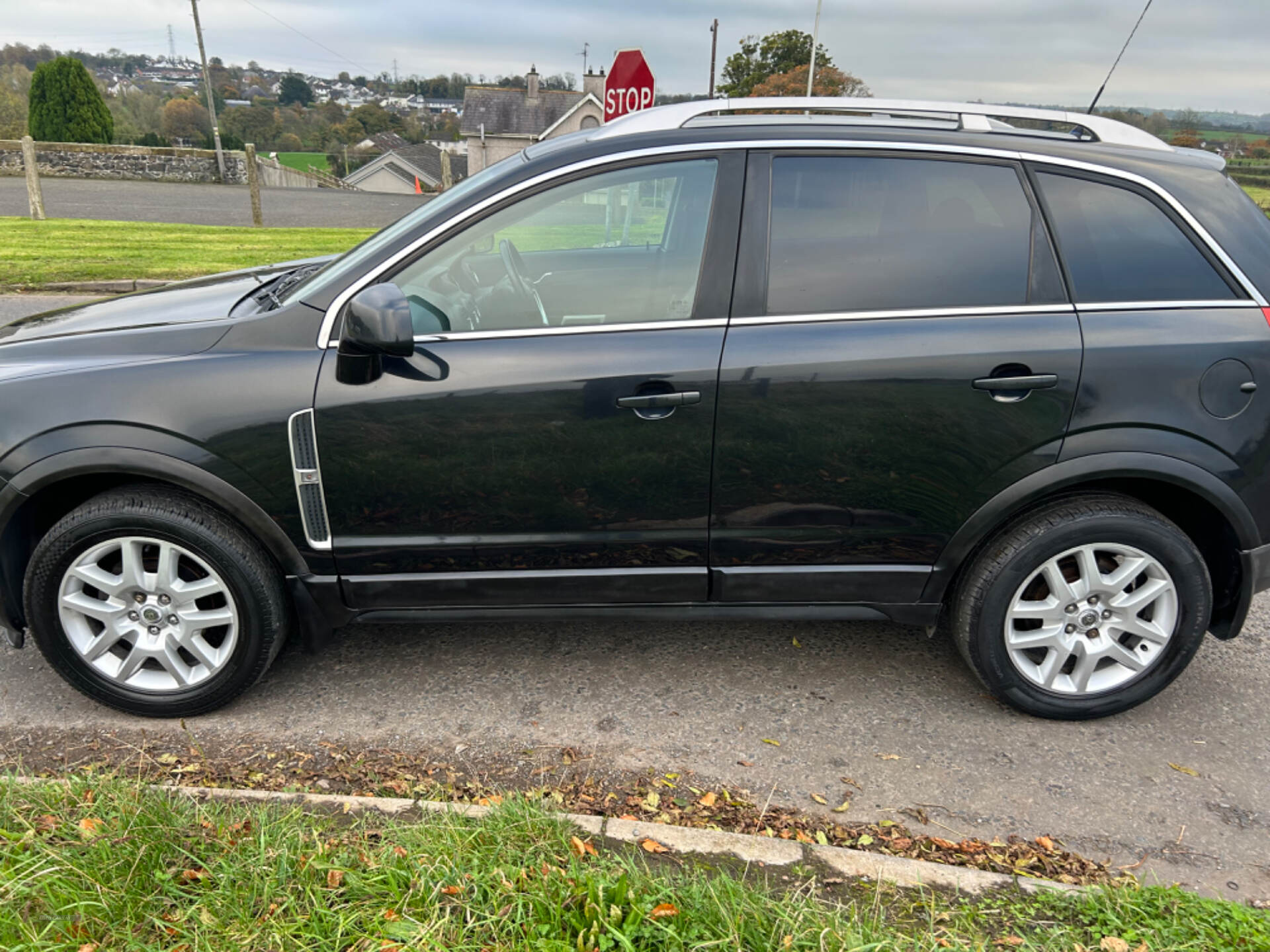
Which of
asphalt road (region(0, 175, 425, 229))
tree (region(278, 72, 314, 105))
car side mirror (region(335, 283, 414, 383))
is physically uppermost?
tree (region(278, 72, 314, 105))

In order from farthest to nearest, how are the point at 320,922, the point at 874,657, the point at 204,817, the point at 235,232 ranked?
1. the point at 235,232
2. the point at 874,657
3. the point at 204,817
4. the point at 320,922

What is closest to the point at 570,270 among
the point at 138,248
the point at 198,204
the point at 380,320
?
the point at 380,320

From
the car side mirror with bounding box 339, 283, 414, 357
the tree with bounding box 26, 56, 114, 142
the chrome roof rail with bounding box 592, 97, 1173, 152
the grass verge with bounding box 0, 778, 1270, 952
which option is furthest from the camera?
the tree with bounding box 26, 56, 114, 142

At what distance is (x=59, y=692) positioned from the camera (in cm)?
323

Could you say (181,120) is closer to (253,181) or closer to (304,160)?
(304,160)

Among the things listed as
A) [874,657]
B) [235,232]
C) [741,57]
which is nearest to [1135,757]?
[874,657]

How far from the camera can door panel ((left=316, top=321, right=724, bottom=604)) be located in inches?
111

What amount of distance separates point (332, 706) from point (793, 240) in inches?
88.4

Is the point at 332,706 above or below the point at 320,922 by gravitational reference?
below

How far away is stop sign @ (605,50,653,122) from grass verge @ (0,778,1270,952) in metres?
7.97

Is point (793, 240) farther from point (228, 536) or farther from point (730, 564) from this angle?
point (228, 536)

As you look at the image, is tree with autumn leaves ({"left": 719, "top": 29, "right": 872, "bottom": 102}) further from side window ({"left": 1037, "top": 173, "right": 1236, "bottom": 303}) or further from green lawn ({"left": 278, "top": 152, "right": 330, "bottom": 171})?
side window ({"left": 1037, "top": 173, "right": 1236, "bottom": 303})

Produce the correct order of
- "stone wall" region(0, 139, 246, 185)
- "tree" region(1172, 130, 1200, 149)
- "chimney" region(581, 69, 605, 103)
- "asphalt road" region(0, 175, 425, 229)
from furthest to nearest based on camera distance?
"chimney" region(581, 69, 605, 103)
"stone wall" region(0, 139, 246, 185)
"asphalt road" region(0, 175, 425, 229)
"tree" region(1172, 130, 1200, 149)

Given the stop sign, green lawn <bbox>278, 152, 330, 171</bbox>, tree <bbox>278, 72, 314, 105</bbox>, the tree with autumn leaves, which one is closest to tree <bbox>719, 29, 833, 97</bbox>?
the tree with autumn leaves
